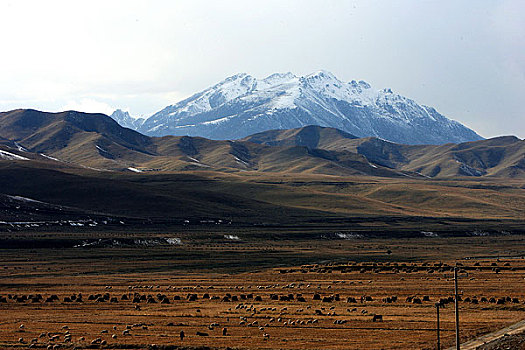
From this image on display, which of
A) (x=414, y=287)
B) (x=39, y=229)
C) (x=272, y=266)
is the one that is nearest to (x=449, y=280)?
(x=414, y=287)

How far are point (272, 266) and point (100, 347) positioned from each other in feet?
246

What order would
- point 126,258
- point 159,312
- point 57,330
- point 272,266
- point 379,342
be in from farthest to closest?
point 126,258, point 272,266, point 159,312, point 57,330, point 379,342

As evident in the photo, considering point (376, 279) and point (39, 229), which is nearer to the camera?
point (376, 279)

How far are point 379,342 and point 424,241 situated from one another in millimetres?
137597

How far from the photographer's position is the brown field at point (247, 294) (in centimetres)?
5478

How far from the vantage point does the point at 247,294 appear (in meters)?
83.8

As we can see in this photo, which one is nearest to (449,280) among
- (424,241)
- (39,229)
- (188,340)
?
(188,340)

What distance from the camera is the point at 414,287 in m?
87.1

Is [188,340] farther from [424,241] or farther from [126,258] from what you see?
[424,241]

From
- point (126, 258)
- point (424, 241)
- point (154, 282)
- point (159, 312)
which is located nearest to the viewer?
point (159, 312)

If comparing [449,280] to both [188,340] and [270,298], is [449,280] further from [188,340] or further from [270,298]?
[188,340]

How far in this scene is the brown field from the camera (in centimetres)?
5478

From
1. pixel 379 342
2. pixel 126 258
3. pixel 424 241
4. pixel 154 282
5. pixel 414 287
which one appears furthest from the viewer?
pixel 424 241

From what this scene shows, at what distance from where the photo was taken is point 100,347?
51656mm
